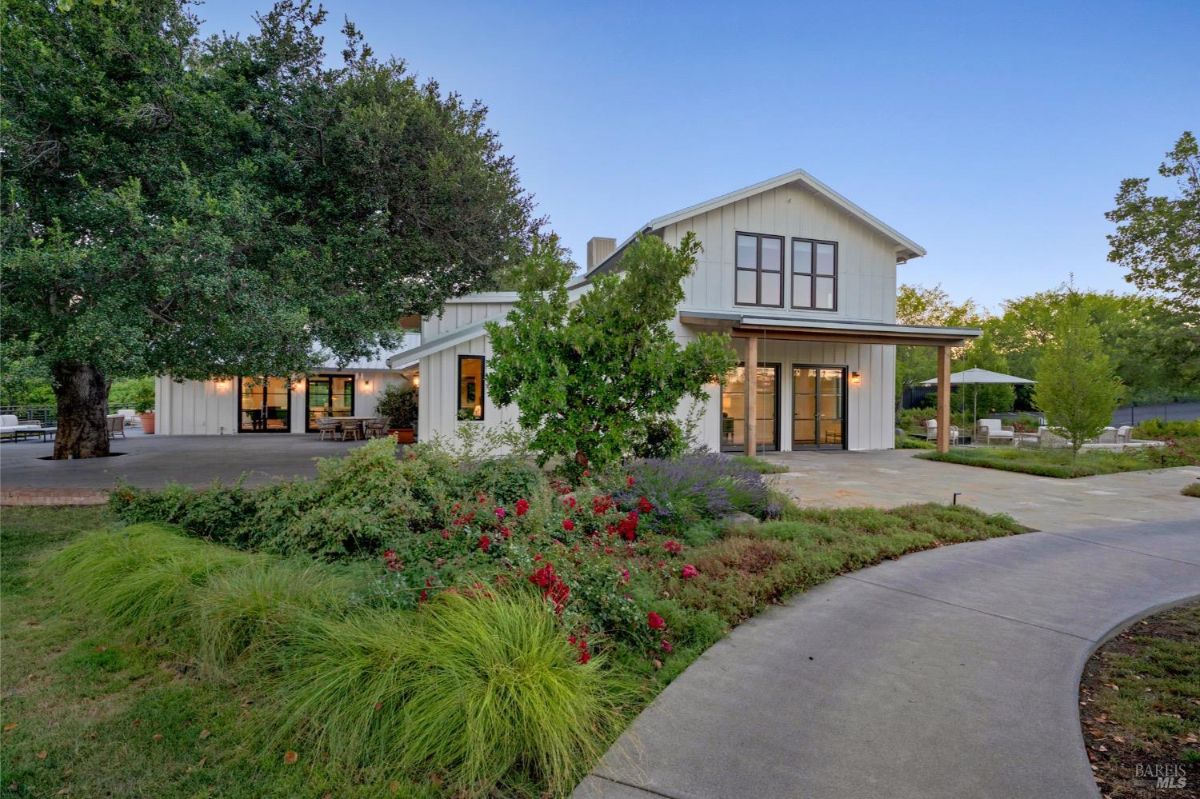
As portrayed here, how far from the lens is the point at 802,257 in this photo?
48.3ft

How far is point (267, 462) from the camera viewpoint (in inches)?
465

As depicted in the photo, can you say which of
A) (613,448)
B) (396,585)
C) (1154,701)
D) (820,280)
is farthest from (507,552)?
(820,280)

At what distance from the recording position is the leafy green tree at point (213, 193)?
25.7 feet

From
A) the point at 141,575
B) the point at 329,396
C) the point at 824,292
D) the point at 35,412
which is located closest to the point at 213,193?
the point at 141,575

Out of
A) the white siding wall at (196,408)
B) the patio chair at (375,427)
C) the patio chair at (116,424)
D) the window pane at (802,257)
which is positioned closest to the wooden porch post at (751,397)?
the window pane at (802,257)

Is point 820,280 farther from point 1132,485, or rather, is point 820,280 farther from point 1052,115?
point 1132,485

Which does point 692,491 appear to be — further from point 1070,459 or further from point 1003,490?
point 1070,459

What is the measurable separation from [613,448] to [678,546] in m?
1.92

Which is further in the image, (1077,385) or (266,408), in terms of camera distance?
A: (266,408)

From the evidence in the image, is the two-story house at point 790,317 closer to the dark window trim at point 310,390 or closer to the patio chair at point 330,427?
the patio chair at point 330,427

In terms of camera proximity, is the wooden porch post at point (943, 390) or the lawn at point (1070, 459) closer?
the lawn at point (1070, 459)

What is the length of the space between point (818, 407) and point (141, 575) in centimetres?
1441

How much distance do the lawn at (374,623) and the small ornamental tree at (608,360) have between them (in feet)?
2.34

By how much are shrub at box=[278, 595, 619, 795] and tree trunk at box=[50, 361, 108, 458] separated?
1317 centimetres
